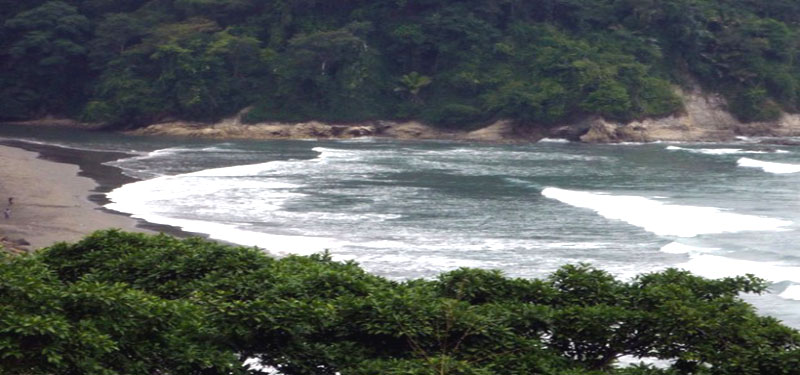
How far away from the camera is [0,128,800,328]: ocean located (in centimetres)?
1814

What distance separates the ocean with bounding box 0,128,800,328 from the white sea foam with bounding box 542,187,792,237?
0.17ft

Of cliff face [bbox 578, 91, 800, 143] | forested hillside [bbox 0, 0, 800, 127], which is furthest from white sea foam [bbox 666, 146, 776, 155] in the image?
forested hillside [bbox 0, 0, 800, 127]

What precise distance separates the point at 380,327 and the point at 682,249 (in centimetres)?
1314

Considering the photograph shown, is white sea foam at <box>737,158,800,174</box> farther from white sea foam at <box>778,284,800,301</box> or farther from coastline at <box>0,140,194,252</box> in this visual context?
coastline at <box>0,140,194,252</box>

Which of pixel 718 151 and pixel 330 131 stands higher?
pixel 330 131

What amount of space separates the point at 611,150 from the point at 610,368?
120ft

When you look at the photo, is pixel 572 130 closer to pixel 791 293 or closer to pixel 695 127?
pixel 695 127

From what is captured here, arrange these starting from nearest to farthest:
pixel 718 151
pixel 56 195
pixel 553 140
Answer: pixel 56 195 → pixel 718 151 → pixel 553 140

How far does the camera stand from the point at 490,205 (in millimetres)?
25906

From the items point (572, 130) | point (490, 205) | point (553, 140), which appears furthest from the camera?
point (553, 140)

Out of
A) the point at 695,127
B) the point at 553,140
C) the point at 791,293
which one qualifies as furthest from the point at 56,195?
the point at 695,127

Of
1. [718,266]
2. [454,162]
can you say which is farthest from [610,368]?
[454,162]

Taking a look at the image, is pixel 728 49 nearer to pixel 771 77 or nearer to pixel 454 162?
pixel 771 77

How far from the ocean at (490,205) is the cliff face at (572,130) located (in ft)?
13.9
